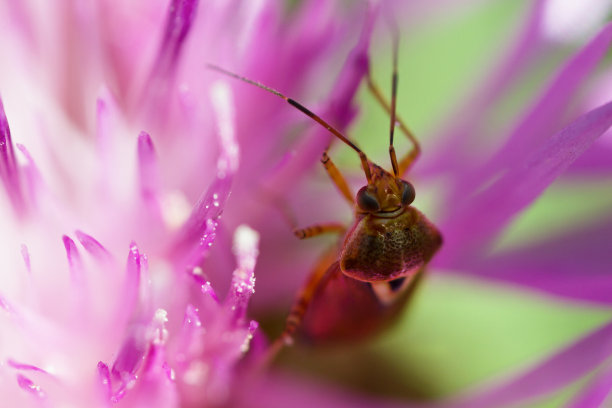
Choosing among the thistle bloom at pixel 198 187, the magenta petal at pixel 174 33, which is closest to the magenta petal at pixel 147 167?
the thistle bloom at pixel 198 187

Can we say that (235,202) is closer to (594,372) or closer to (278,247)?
(278,247)

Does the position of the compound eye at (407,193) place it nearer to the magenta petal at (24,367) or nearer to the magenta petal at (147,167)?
the magenta petal at (147,167)

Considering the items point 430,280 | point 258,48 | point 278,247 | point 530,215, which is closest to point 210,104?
point 258,48

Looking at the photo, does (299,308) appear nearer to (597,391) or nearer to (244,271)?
(244,271)

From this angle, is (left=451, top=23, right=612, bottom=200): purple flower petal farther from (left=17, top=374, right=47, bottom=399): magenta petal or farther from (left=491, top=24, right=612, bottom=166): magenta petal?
(left=17, top=374, right=47, bottom=399): magenta petal

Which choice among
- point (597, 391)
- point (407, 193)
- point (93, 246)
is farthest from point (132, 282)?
point (597, 391)

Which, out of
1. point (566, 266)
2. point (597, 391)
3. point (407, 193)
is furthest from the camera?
point (566, 266)
